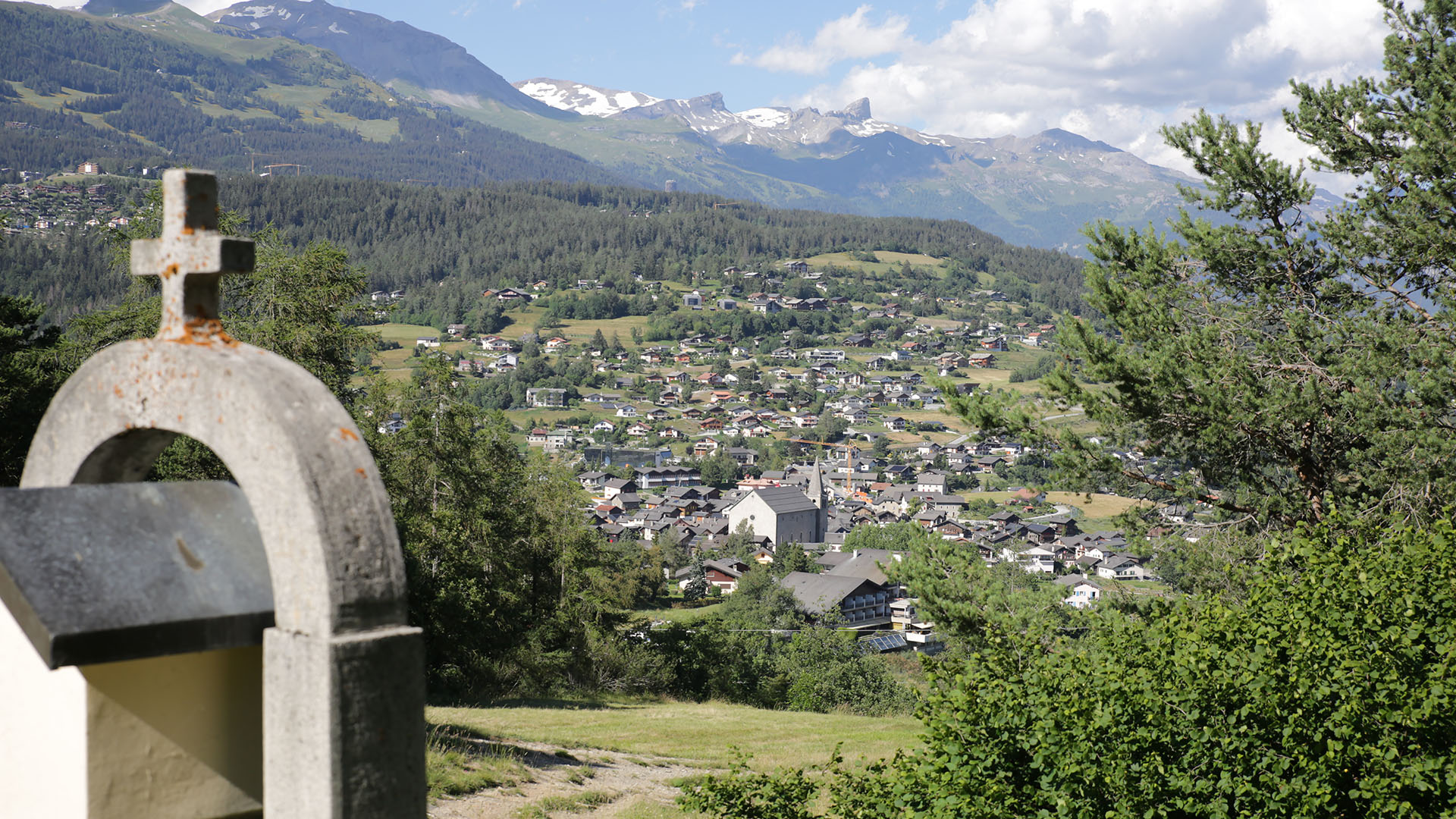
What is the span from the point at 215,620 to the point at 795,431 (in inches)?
5504

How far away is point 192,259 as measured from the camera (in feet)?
8.18

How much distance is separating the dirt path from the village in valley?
39.8 m

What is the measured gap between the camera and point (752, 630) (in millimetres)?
44969

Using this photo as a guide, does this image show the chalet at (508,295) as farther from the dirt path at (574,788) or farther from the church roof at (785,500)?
the dirt path at (574,788)

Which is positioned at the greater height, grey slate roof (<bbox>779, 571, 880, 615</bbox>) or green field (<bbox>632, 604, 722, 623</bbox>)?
green field (<bbox>632, 604, 722, 623</bbox>)

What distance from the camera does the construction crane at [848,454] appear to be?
124375 millimetres

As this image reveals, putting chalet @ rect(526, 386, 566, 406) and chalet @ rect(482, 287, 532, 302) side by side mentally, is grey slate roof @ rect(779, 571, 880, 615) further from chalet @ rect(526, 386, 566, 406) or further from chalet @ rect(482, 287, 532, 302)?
chalet @ rect(482, 287, 532, 302)

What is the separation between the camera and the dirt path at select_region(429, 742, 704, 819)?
9.20 metres

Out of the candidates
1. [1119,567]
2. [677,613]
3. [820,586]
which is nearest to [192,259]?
[677,613]

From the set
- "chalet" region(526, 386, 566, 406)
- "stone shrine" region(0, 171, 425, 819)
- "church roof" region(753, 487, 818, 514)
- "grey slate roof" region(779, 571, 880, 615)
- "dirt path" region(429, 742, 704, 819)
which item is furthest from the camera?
"chalet" region(526, 386, 566, 406)

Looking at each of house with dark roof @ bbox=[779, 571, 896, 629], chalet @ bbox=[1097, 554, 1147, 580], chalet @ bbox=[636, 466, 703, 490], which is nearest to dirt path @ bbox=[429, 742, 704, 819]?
house with dark roof @ bbox=[779, 571, 896, 629]

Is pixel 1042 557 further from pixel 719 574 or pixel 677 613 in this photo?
pixel 677 613

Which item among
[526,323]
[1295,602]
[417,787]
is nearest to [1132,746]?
[1295,602]

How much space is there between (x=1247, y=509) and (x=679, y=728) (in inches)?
419
